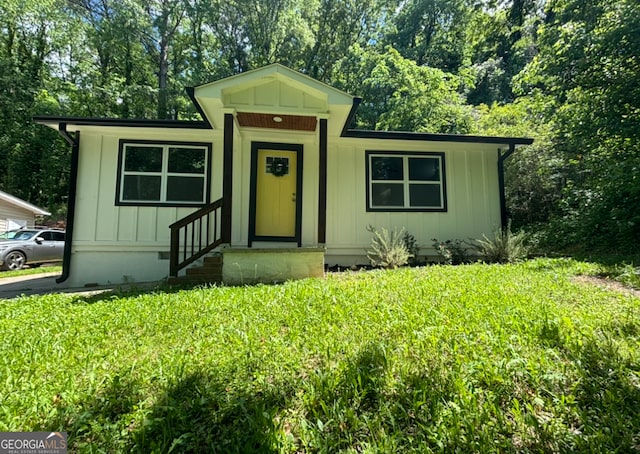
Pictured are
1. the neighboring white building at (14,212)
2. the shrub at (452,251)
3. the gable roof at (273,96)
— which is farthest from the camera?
the neighboring white building at (14,212)

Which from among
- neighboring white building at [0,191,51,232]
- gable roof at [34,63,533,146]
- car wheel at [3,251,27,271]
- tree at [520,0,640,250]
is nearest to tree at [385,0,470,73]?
tree at [520,0,640,250]

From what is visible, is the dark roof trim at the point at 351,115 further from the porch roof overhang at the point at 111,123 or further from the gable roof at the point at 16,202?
the gable roof at the point at 16,202

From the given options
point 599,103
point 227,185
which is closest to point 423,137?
point 227,185

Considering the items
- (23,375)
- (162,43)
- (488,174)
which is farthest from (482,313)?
(162,43)

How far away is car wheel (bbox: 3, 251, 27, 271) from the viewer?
1084 cm

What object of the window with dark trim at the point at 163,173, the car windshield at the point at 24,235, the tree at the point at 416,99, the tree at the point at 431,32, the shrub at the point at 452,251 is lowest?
the shrub at the point at 452,251

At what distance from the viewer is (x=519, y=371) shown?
185 cm

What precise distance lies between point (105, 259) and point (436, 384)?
6585 mm

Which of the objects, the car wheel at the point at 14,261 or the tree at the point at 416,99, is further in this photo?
the tree at the point at 416,99

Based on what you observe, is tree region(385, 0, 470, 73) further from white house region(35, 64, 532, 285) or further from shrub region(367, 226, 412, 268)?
shrub region(367, 226, 412, 268)

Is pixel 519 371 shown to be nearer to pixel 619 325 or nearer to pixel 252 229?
pixel 619 325

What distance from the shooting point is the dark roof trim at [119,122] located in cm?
586

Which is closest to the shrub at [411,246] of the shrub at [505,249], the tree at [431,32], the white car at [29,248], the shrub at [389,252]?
the shrub at [389,252]

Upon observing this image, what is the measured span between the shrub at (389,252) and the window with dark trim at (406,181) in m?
0.84
